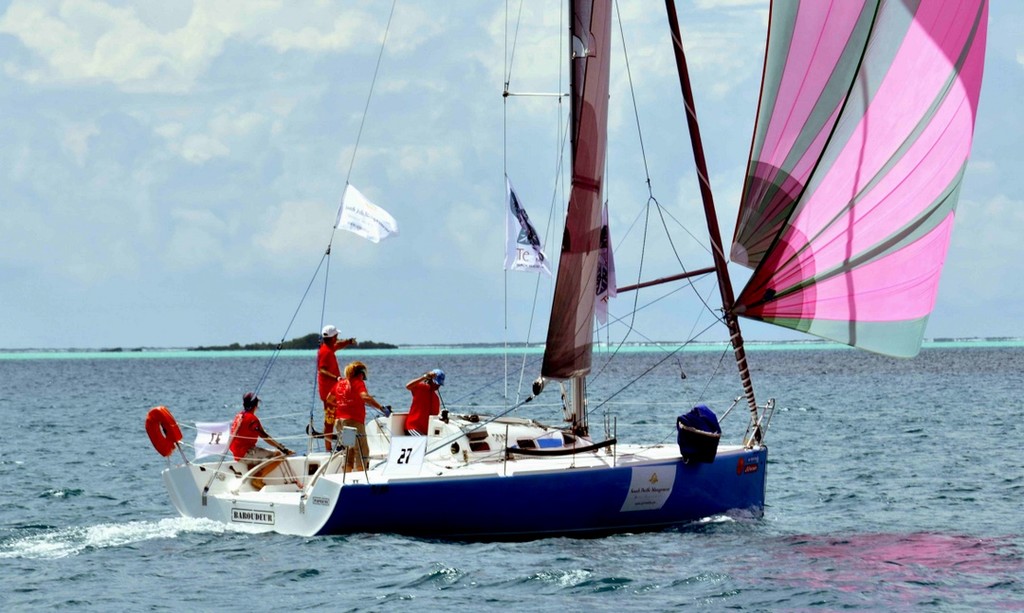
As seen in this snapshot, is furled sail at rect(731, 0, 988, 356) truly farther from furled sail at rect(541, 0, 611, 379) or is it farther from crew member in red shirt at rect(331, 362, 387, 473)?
crew member in red shirt at rect(331, 362, 387, 473)

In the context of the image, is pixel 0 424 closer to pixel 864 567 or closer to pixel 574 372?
pixel 574 372

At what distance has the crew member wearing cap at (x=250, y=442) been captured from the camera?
19.4m

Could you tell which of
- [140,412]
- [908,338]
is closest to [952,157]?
[908,338]

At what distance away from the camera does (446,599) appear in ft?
49.2

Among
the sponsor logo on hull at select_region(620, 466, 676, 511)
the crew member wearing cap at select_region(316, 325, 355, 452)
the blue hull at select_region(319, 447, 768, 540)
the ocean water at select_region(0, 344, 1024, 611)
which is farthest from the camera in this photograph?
the crew member wearing cap at select_region(316, 325, 355, 452)

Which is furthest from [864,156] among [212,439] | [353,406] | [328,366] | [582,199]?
[212,439]

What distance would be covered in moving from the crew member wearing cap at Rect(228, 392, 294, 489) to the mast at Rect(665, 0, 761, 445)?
651 cm

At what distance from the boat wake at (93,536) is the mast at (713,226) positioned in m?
7.18

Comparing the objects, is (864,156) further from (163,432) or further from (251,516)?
(163,432)

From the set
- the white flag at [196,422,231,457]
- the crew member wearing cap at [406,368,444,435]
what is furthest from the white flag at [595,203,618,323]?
the white flag at [196,422,231,457]

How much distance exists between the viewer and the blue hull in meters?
17.3

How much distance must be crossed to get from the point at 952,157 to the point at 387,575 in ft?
28.4

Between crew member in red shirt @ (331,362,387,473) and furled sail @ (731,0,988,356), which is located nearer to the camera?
furled sail @ (731,0,988,356)

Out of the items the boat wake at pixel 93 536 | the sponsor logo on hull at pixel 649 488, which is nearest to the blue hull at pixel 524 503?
the sponsor logo on hull at pixel 649 488
